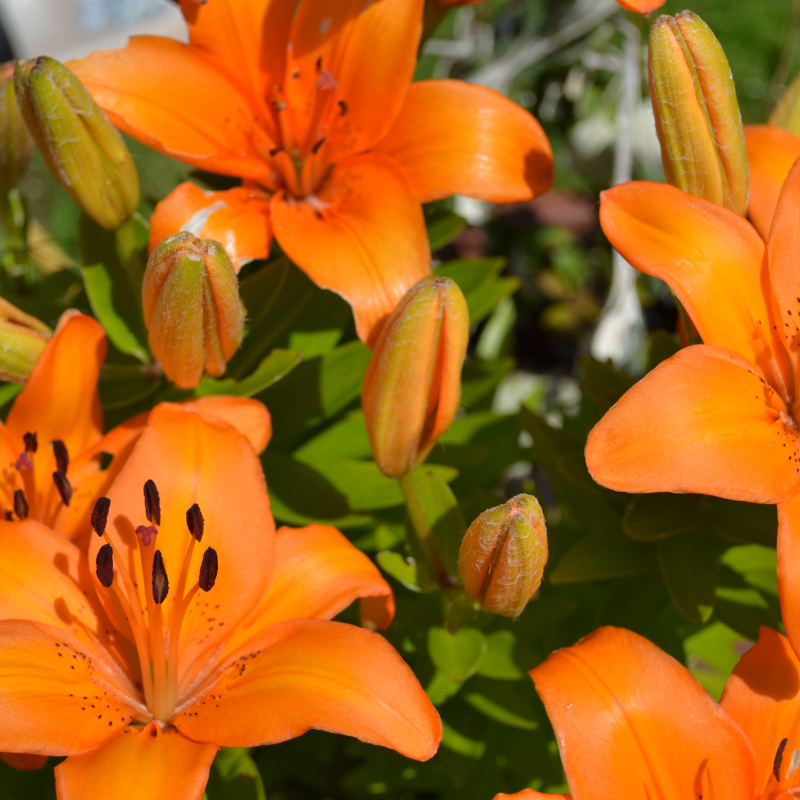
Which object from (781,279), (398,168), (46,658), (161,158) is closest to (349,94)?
(398,168)

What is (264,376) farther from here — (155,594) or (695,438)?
(695,438)

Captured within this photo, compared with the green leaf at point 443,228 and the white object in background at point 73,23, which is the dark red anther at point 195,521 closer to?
the green leaf at point 443,228

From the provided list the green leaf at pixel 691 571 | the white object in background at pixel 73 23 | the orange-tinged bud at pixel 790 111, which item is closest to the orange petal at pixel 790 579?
the green leaf at pixel 691 571

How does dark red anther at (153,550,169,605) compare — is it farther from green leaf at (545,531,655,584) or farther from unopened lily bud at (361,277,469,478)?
green leaf at (545,531,655,584)

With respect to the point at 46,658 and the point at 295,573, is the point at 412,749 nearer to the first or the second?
the point at 295,573

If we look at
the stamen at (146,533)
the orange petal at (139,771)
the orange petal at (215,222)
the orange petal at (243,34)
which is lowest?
the orange petal at (139,771)

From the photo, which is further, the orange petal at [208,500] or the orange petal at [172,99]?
the orange petal at [172,99]

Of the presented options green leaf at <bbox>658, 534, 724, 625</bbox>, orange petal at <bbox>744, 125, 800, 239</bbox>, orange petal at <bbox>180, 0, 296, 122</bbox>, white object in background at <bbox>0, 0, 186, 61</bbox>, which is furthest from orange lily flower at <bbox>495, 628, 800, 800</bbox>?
white object in background at <bbox>0, 0, 186, 61</bbox>
